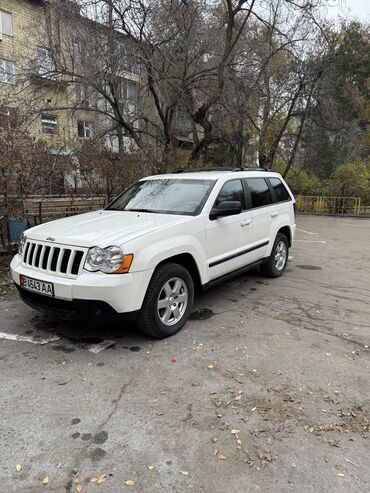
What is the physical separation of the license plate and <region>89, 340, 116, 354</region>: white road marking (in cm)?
67

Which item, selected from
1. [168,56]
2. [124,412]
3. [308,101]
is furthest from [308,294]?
[308,101]

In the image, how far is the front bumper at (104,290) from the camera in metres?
3.38

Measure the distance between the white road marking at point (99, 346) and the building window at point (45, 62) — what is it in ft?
32.3

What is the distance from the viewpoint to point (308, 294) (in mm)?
5598

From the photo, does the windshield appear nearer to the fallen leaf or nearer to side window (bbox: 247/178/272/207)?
side window (bbox: 247/178/272/207)

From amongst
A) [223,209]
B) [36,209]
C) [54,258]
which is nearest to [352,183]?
[36,209]

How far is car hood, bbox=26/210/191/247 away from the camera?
141 inches

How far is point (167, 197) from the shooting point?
4781mm

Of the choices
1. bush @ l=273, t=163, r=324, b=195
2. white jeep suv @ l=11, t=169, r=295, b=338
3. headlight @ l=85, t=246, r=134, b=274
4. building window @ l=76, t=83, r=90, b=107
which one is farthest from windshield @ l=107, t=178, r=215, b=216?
bush @ l=273, t=163, r=324, b=195

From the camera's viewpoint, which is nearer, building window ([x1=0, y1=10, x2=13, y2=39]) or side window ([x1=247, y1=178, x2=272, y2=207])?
side window ([x1=247, y1=178, x2=272, y2=207])

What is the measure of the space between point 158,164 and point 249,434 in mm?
8803

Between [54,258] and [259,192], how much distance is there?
3.31 m

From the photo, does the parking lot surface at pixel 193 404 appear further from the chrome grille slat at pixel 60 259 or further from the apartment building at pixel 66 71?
the apartment building at pixel 66 71

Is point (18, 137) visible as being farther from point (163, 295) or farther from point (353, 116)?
point (353, 116)
